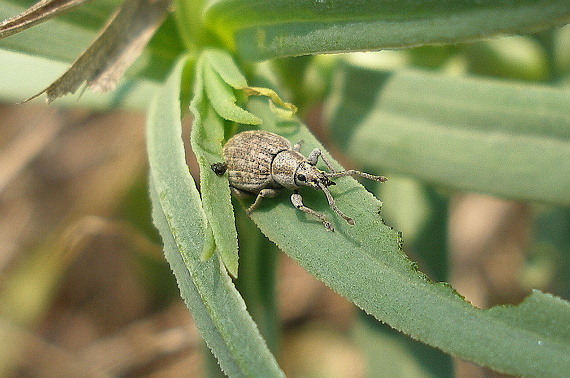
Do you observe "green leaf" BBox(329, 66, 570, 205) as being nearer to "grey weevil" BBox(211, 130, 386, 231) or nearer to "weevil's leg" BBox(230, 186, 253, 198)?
"grey weevil" BBox(211, 130, 386, 231)

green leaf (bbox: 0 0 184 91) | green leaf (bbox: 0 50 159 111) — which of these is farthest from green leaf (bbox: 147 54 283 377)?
green leaf (bbox: 0 50 159 111)

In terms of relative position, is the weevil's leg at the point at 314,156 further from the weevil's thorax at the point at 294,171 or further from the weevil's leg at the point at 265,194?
the weevil's leg at the point at 265,194

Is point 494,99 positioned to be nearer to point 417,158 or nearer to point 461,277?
point 417,158

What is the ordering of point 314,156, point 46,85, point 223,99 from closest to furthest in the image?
1. point 223,99
2. point 314,156
3. point 46,85

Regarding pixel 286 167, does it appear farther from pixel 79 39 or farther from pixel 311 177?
pixel 79 39

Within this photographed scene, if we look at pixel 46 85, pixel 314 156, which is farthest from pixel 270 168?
pixel 46 85

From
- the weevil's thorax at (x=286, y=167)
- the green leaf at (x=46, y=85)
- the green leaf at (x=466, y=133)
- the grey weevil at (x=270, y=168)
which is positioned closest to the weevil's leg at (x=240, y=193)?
the grey weevil at (x=270, y=168)
